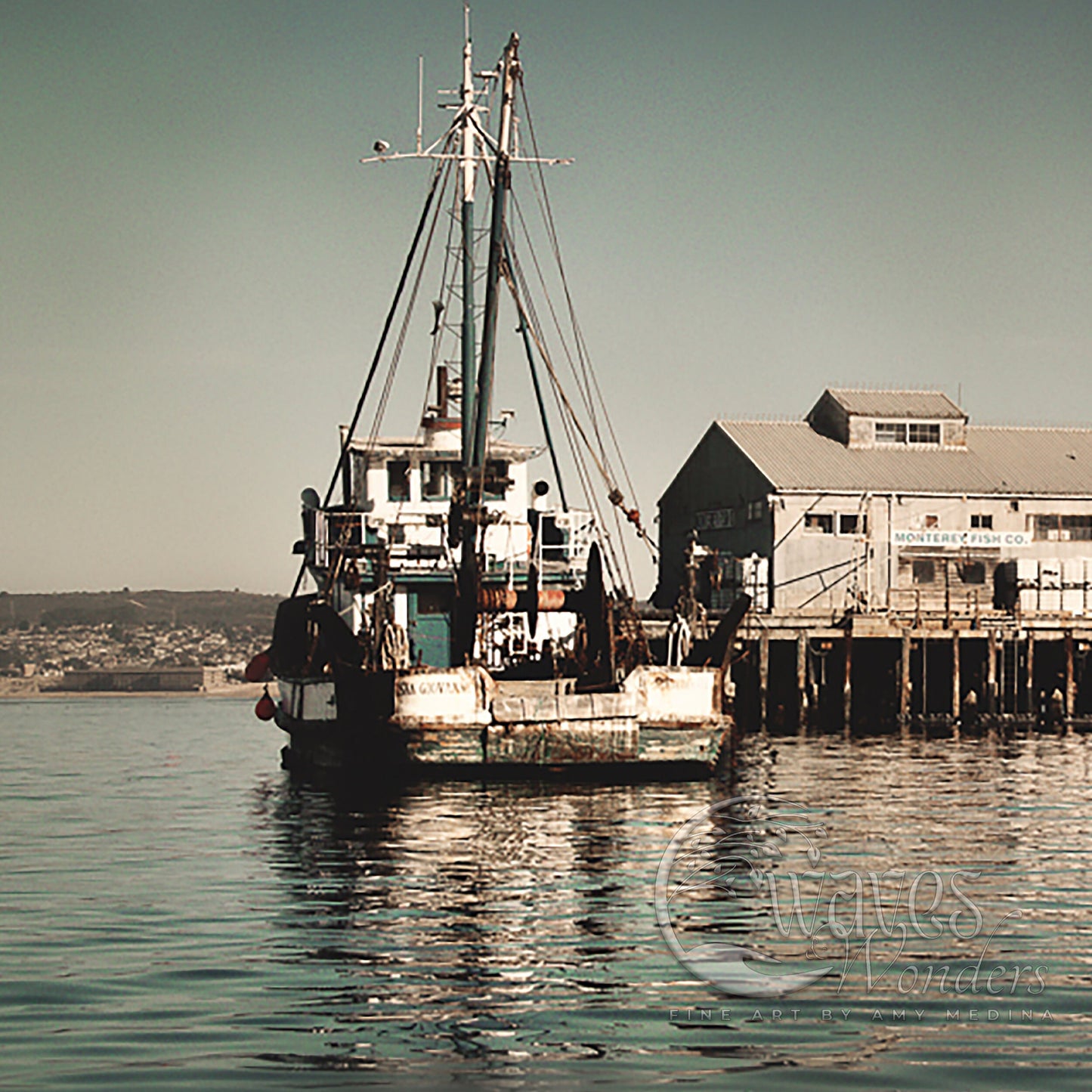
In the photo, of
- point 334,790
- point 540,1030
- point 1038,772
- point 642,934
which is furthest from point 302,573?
point 540,1030

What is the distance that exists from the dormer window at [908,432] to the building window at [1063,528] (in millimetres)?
6097

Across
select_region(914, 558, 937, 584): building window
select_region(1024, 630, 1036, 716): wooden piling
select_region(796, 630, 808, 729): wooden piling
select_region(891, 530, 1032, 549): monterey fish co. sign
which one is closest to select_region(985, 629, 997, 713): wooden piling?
select_region(1024, 630, 1036, 716): wooden piling

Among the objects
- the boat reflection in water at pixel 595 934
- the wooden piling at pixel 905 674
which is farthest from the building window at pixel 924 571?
the boat reflection in water at pixel 595 934

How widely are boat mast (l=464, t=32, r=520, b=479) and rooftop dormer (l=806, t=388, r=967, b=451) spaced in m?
36.4

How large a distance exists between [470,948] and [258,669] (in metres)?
32.0

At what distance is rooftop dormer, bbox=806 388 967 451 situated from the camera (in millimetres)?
72688

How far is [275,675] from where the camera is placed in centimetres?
4903

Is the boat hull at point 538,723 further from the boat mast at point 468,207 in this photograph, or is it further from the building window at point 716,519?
the building window at point 716,519

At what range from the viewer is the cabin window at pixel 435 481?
44.0 m

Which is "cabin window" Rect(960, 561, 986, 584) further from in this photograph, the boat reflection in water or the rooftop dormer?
the boat reflection in water

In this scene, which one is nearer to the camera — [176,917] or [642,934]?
[642,934]

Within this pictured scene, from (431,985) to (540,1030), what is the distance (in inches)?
77.6

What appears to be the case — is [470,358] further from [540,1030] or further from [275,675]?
[540,1030]

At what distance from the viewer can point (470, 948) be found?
16.7 m
